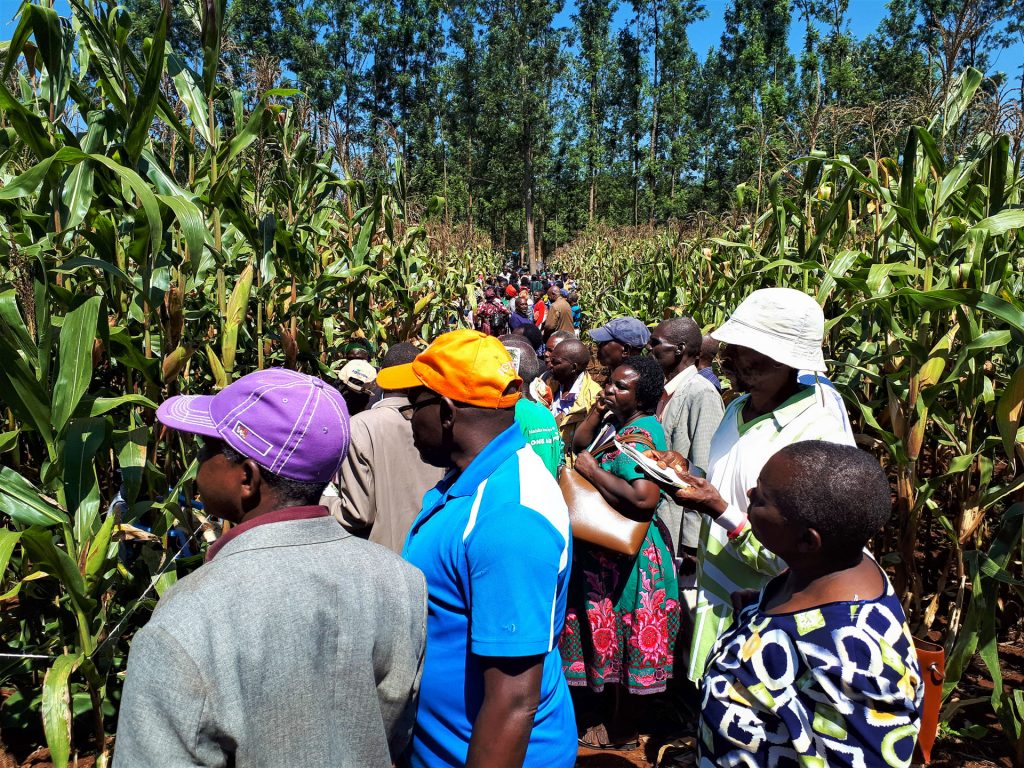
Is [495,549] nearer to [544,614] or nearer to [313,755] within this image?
[544,614]

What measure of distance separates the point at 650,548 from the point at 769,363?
1224 mm

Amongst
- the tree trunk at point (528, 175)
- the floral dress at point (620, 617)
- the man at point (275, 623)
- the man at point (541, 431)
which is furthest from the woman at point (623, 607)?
the tree trunk at point (528, 175)

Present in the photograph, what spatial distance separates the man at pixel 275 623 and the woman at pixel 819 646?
732mm

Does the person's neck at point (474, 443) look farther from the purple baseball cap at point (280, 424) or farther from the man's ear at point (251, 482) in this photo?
the man's ear at point (251, 482)

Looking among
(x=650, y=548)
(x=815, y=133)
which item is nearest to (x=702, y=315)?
(x=815, y=133)

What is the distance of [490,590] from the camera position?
1467mm

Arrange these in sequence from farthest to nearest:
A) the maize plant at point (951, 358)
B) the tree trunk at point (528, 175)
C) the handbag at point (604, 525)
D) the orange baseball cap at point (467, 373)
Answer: the tree trunk at point (528, 175), the handbag at point (604, 525), the maize plant at point (951, 358), the orange baseball cap at point (467, 373)

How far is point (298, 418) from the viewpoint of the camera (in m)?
1.35

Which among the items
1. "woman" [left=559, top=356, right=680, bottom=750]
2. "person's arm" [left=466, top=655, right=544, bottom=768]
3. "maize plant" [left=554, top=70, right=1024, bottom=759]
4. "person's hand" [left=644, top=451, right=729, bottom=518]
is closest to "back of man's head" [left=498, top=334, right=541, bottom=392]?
"woman" [left=559, top=356, right=680, bottom=750]

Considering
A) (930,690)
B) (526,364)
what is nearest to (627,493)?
(930,690)

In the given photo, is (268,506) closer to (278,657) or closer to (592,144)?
(278,657)

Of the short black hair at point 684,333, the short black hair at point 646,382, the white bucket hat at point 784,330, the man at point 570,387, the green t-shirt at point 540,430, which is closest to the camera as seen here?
the white bucket hat at point 784,330

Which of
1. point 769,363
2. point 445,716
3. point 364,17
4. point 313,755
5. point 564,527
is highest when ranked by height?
point 364,17

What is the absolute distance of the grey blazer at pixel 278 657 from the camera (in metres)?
1.08
